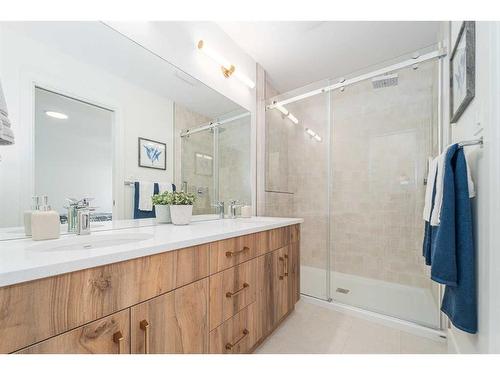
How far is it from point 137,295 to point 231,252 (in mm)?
498

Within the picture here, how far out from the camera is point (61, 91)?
104cm

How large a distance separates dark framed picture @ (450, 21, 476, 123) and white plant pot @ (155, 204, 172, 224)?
Answer: 1691 millimetres

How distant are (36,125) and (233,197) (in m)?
1.42

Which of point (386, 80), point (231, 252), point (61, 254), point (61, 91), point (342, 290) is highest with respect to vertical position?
point (386, 80)

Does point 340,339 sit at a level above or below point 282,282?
below

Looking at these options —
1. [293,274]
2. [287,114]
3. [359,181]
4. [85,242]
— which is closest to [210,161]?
[85,242]

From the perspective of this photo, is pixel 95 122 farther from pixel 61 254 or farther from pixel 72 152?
pixel 61 254

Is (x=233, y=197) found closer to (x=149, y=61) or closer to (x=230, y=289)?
(x=230, y=289)

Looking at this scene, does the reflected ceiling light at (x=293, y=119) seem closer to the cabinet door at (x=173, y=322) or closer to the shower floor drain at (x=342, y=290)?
the shower floor drain at (x=342, y=290)

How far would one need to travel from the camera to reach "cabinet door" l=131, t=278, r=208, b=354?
74 cm

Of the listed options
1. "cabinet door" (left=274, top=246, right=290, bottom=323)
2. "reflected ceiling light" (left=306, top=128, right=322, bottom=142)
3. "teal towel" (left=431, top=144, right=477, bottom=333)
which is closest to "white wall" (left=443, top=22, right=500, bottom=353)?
"teal towel" (left=431, top=144, right=477, bottom=333)

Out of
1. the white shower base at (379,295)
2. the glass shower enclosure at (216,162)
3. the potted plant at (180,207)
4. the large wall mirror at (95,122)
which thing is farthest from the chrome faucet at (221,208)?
the white shower base at (379,295)
